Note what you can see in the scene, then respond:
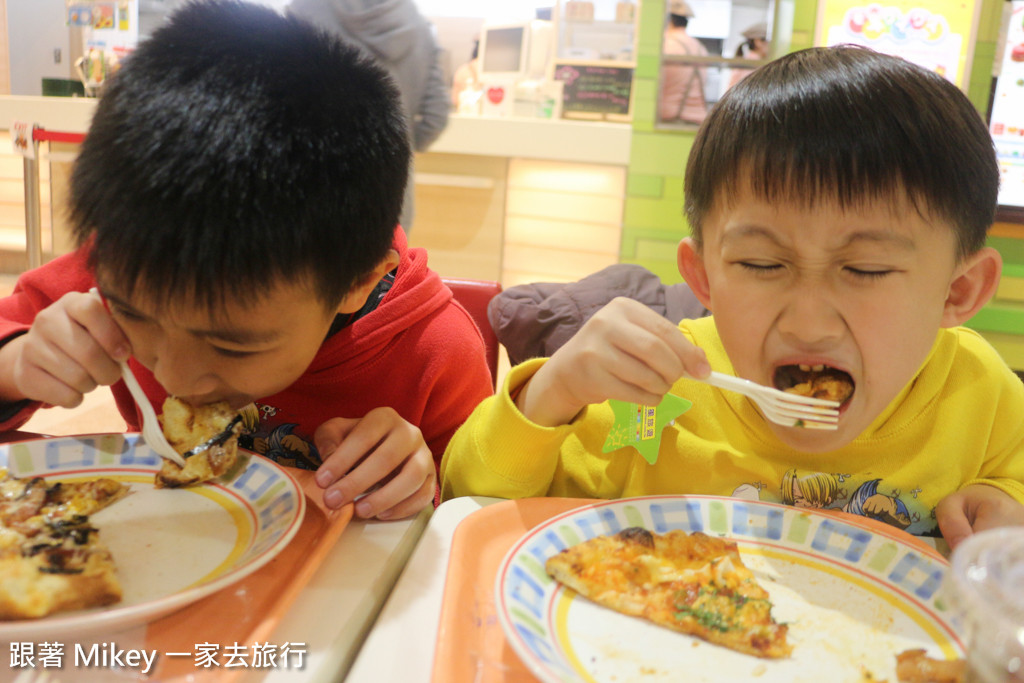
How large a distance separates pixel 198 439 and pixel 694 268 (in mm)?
679

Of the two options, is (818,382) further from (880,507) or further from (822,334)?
(880,507)

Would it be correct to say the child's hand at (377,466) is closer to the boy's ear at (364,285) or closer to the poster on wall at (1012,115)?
the boy's ear at (364,285)

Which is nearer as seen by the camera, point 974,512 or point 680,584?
point 680,584

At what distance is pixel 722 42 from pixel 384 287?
11.1 feet

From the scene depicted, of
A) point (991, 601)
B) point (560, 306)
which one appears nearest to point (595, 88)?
point (560, 306)

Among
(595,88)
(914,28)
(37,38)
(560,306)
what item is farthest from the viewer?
(37,38)

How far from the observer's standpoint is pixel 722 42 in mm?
Result: 3963

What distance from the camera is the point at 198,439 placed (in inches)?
33.7

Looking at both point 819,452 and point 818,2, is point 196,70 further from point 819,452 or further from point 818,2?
point 818,2

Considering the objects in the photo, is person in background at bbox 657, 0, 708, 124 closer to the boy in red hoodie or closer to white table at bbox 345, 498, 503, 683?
the boy in red hoodie

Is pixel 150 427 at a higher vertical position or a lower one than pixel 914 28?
lower

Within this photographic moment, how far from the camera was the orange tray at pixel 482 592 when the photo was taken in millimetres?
585

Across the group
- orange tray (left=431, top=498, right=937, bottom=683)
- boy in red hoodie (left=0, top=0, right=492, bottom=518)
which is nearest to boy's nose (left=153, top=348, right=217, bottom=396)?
boy in red hoodie (left=0, top=0, right=492, bottom=518)

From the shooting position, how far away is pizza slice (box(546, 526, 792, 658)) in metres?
0.64
